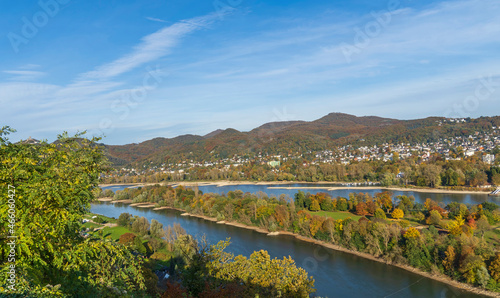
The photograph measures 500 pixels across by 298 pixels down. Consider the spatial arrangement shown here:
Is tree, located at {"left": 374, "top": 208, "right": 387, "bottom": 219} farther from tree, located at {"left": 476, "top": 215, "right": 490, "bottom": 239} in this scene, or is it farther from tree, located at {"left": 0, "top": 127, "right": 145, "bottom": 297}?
tree, located at {"left": 0, "top": 127, "right": 145, "bottom": 297}

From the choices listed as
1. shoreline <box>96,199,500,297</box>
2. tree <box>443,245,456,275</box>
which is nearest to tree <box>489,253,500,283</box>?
shoreline <box>96,199,500,297</box>

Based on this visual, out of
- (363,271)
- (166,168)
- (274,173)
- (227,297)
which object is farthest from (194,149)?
(227,297)

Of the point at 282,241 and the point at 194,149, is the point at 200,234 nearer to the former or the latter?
the point at 282,241

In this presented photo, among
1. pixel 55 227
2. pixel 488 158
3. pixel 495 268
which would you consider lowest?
pixel 495 268

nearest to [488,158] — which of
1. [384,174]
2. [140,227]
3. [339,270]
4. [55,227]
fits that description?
[384,174]

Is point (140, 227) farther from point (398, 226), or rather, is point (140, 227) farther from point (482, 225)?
point (482, 225)

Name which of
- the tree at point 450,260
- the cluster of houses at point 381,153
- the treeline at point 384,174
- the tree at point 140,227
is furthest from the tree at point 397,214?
the cluster of houses at point 381,153
